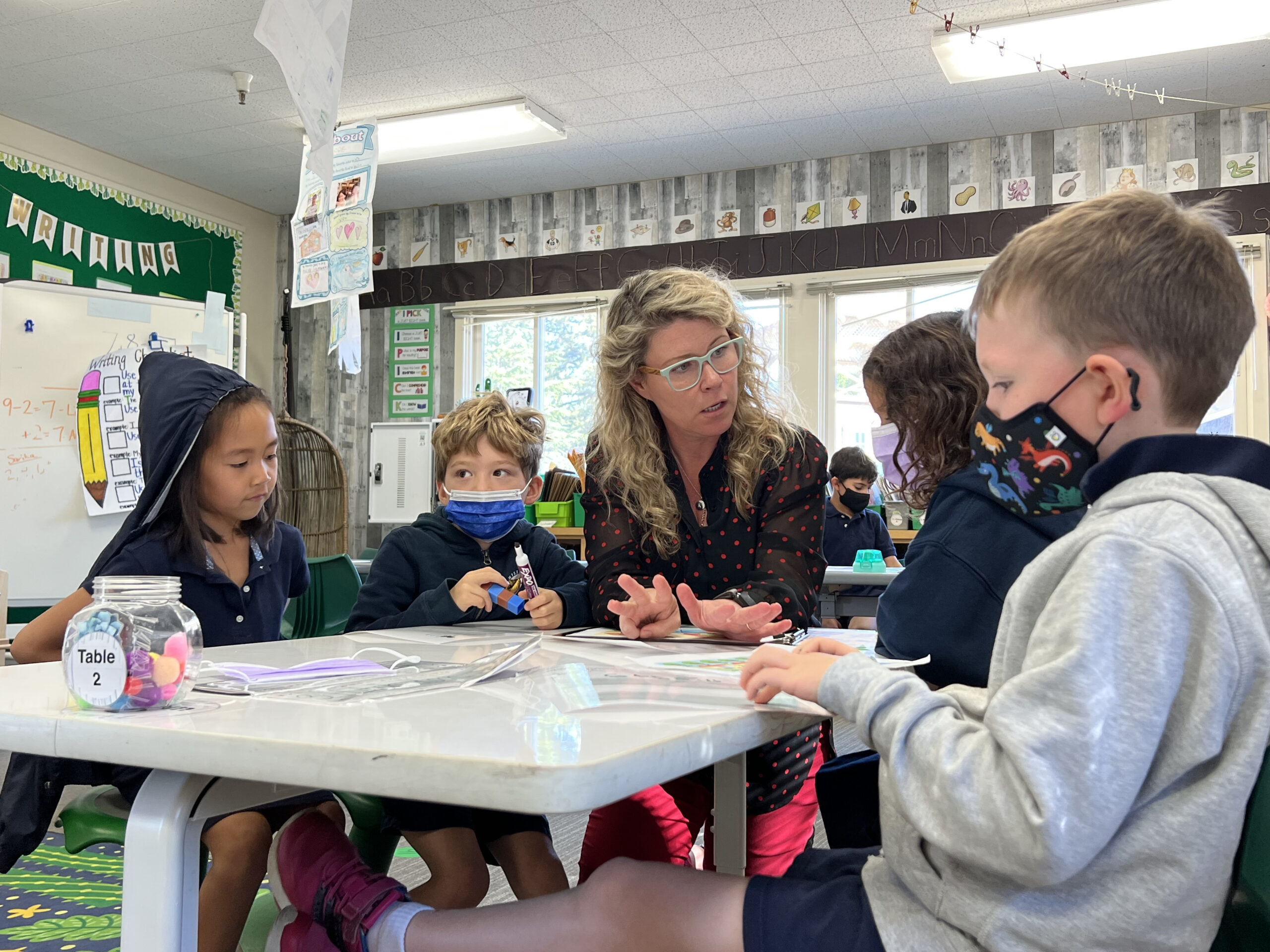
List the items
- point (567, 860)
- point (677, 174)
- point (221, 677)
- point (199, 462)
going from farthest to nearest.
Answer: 1. point (677, 174)
2. point (567, 860)
3. point (199, 462)
4. point (221, 677)

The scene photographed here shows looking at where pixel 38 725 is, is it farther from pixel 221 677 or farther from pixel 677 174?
pixel 677 174

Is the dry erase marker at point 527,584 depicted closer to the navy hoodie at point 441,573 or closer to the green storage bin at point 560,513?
the navy hoodie at point 441,573

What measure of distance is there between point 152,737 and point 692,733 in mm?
367

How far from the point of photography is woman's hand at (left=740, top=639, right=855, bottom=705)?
79cm

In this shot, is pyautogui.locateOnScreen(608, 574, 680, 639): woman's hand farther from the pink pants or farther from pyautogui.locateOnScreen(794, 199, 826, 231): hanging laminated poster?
pyautogui.locateOnScreen(794, 199, 826, 231): hanging laminated poster

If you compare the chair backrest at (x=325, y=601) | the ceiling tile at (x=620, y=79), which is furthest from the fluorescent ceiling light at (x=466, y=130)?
the chair backrest at (x=325, y=601)

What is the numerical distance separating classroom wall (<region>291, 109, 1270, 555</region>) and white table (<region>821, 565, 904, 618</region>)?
76.2 inches

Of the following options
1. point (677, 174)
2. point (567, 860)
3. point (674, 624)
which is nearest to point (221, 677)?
point (674, 624)

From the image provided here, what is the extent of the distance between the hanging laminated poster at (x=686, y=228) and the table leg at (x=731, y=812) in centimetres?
519

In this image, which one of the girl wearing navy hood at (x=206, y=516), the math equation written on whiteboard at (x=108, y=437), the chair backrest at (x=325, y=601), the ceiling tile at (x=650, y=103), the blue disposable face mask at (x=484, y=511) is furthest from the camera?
the ceiling tile at (x=650, y=103)

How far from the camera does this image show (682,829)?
1.39 metres

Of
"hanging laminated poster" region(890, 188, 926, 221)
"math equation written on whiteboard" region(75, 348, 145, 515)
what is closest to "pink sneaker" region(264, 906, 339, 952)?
"math equation written on whiteboard" region(75, 348, 145, 515)

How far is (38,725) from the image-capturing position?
2.48ft

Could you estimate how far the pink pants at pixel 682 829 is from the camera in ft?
4.40
